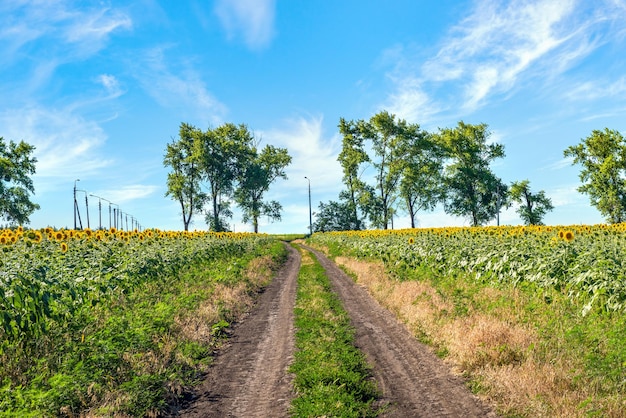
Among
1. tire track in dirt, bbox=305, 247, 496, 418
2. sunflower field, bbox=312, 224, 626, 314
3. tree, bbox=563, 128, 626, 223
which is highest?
tree, bbox=563, 128, 626, 223

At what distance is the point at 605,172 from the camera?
47.5 m

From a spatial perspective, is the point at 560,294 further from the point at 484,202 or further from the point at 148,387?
the point at 484,202

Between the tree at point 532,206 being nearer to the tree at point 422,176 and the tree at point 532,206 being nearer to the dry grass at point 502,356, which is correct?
the tree at point 422,176

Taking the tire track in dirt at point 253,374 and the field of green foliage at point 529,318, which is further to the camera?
the tire track in dirt at point 253,374

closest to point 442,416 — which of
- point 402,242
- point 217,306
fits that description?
point 217,306

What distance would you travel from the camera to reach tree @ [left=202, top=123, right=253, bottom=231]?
6612 centimetres

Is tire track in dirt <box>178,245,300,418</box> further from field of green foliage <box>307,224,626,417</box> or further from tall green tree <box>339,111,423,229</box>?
tall green tree <box>339,111,423,229</box>

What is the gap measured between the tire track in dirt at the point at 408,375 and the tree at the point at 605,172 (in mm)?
47749

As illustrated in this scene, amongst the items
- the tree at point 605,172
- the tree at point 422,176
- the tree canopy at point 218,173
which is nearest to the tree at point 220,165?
the tree canopy at point 218,173

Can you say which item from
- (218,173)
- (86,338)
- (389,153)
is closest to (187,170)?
(218,173)

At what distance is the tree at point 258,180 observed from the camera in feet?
229

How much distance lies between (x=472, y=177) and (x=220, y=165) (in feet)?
125

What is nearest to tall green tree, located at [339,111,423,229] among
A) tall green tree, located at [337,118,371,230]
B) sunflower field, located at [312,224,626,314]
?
tall green tree, located at [337,118,371,230]

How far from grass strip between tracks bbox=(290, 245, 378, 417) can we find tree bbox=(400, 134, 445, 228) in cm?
4641
